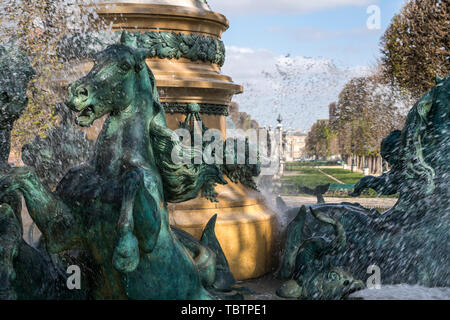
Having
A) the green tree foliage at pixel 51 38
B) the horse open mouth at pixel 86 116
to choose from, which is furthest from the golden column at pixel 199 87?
the horse open mouth at pixel 86 116

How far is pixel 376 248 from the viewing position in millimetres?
4379

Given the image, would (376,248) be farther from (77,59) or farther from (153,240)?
(77,59)

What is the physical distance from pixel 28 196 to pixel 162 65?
2.40m

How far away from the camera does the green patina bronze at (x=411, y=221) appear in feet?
13.7

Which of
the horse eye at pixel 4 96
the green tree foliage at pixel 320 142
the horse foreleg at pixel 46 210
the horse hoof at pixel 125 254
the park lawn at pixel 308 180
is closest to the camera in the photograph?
the horse hoof at pixel 125 254

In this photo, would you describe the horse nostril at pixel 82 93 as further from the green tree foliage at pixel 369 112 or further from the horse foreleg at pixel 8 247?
the green tree foliage at pixel 369 112

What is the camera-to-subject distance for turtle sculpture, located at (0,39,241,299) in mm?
2869

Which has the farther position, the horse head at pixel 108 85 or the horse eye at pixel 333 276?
the horse eye at pixel 333 276

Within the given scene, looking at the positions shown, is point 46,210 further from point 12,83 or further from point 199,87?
point 199,87

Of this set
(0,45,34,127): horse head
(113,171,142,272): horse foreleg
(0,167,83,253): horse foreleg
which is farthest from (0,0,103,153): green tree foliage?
(113,171,142,272): horse foreleg

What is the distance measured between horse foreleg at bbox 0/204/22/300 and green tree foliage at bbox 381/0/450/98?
1622cm

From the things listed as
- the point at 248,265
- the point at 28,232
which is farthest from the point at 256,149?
the point at 28,232

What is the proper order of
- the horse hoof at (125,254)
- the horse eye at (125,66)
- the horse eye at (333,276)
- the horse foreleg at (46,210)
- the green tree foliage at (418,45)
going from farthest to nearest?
1. the green tree foliage at (418,45)
2. the horse eye at (333,276)
3. the horse eye at (125,66)
4. the horse foreleg at (46,210)
5. the horse hoof at (125,254)

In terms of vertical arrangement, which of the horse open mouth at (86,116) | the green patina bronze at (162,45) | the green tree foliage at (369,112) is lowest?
the horse open mouth at (86,116)
